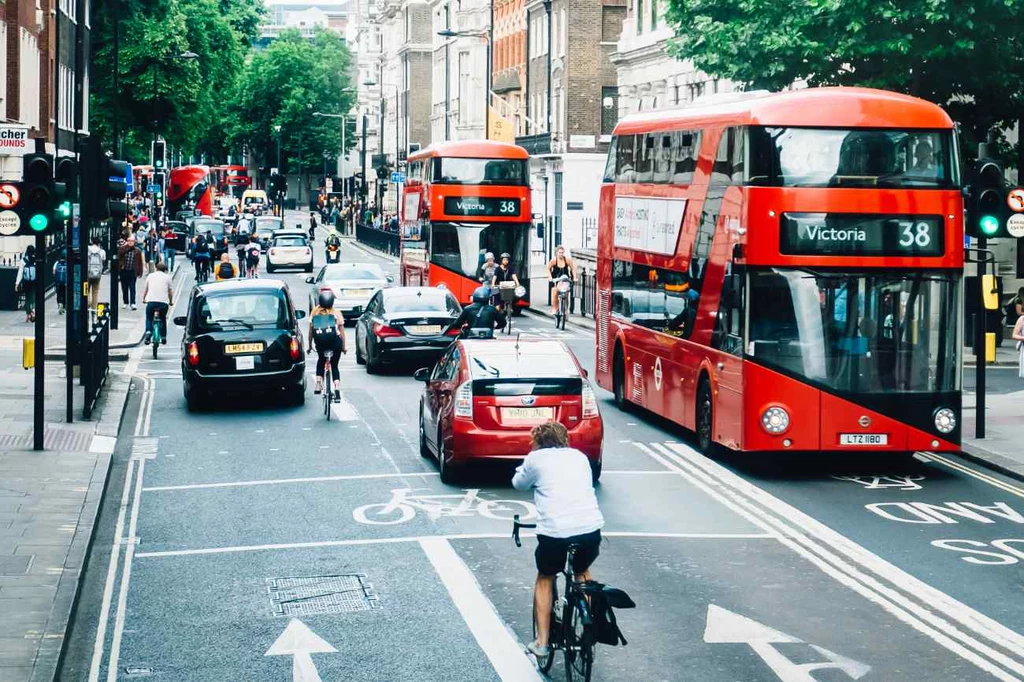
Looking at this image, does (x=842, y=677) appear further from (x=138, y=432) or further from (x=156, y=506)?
(x=138, y=432)

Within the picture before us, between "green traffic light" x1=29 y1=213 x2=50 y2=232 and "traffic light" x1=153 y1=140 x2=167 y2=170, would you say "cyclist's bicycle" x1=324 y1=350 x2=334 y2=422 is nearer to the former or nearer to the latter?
"green traffic light" x1=29 y1=213 x2=50 y2=232

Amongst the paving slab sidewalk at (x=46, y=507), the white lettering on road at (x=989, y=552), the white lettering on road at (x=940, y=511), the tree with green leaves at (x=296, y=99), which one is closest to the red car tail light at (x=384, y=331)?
the paving slab sidewalk at (x=46, y=507)

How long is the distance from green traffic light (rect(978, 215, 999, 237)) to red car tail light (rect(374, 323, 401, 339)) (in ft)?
38.3

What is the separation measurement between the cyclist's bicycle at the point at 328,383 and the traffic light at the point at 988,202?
8.49 metres

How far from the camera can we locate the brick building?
243 feet

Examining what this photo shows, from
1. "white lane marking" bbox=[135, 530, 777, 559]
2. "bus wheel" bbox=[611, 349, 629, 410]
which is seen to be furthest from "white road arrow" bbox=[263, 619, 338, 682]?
"bus wheel" bbox=[611, 349, 629, 410]

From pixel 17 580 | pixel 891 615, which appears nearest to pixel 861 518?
pixel 891 615

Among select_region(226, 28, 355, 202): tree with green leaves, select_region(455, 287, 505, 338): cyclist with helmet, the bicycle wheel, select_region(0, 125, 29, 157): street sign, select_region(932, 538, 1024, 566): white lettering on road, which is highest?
select_region(226, 28, 355, 202): tree with green leaves

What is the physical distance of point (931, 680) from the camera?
1026cm

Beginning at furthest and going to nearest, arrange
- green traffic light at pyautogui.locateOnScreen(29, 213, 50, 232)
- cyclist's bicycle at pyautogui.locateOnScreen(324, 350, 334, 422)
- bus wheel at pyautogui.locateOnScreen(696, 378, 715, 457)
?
cyclist's bicycle at pyautogui.locateOnScreen(324, 350, 334, 422)
bus wheel at pyautogui.locateOnScreen(696, 378, 715, 457)
green traffic light at pyautogui.locateOnScreen(29, 213, 50, 232)

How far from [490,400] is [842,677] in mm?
7587

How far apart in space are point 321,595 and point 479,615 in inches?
53.7

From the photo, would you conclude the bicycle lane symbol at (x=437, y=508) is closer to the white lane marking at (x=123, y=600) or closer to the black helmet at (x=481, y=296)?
the white lane marking at (x=123, y=600)

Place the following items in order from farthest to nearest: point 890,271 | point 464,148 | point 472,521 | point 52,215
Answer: point 464,148 → point 52,215 → point 890,271 → point 472,521
